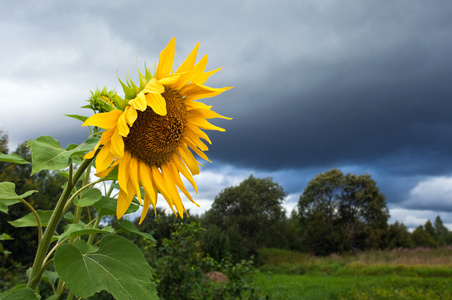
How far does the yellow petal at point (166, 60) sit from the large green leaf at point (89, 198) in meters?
0.64

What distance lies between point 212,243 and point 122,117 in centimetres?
1824

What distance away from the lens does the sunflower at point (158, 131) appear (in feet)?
3.86

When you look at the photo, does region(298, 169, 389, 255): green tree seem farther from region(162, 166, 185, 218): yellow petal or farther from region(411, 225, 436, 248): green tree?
region(162, 166, 185, 218): yellow petal

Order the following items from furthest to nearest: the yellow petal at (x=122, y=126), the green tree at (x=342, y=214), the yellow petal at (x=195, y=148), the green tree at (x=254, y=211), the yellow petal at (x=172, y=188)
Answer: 1. the green tree at (x=254, y=211)
2. the green tree at (x=342, y=214)
3. the yellow petal at (x=195, y=148)
4. the yellow petal at (x=172, y=188)
5. the yellow petal at (x=122, y=126)

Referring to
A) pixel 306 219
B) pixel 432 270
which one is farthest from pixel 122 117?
pixel 306 219

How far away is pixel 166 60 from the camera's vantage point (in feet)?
4.21

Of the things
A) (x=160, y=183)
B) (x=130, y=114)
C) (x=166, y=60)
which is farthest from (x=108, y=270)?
(x=166, y=60)

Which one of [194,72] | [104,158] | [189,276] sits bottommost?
[189,276]

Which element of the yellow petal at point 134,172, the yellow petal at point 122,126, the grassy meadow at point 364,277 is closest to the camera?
the yellow petal at point 122,126

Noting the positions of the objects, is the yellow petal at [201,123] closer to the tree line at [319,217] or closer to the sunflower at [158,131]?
the sunflower at [158,131]

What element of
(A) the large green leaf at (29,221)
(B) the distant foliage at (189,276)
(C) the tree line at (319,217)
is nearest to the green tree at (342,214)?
(C) the tree line at (319,217)

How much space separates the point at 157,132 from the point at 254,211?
32.9 m

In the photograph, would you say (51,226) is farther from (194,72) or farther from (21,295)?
(194,72)

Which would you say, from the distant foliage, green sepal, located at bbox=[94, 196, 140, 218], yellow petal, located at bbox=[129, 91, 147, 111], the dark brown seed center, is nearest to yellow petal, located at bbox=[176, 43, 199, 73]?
the dark brown seed center
